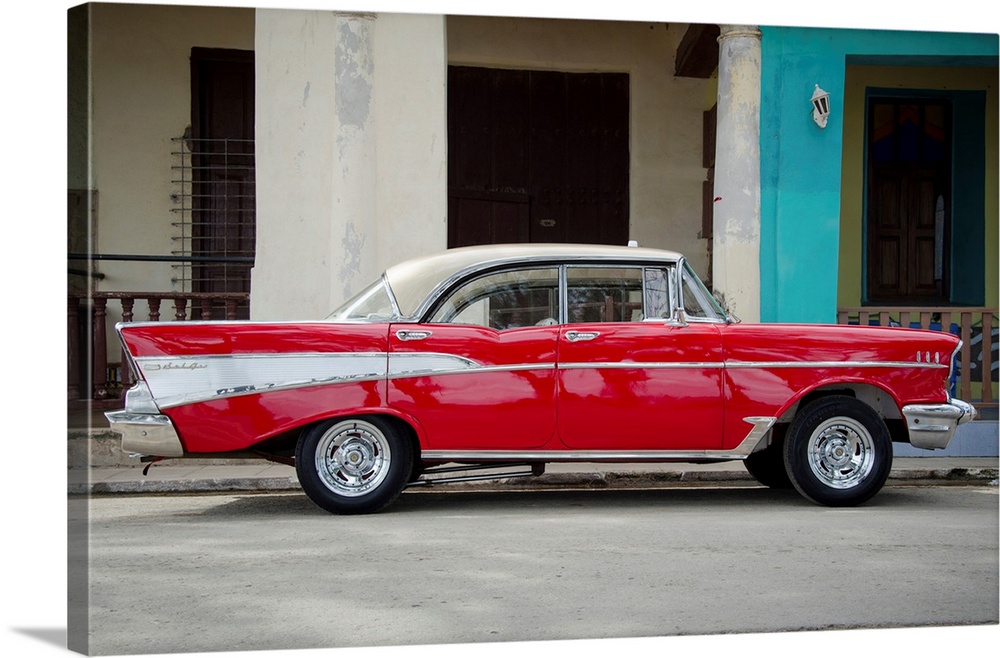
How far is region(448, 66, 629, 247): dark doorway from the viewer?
715 centimetres

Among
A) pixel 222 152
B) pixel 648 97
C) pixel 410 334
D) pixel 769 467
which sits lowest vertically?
pixel 769 467

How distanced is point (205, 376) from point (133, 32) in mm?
4504

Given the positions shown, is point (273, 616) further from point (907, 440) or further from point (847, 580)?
point (907, 440)

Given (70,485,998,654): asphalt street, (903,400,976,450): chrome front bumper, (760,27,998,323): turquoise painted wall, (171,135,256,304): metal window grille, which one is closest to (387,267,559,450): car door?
(70,485,998,654): asphalt street

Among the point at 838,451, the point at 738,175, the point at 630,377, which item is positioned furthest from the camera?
the point at 738,175

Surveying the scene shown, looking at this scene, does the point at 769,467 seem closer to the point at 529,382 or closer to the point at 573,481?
the point at 573,481

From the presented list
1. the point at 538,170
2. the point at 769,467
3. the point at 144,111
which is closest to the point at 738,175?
the point at 538,170

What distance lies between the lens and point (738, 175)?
267 inches

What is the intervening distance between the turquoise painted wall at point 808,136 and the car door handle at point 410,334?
7.24 ft

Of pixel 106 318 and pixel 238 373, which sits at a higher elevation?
pixel 106 318

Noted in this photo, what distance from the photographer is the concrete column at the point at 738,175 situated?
21.2 feet

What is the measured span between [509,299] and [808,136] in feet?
8.34

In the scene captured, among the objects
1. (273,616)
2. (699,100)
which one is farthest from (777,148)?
(273,616)

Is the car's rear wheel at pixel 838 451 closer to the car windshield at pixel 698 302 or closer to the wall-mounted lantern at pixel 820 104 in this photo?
the car windshield at pixel 698 302
